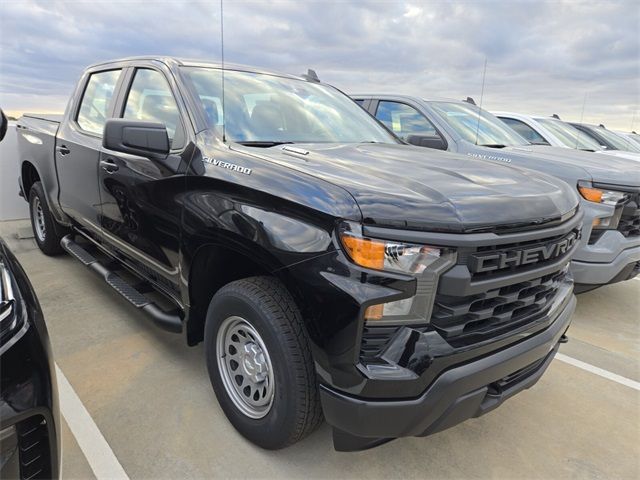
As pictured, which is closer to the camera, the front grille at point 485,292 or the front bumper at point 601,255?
the front grille at point 485,292

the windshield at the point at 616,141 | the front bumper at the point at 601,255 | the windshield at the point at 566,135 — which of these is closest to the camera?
the front bumper at the point at 601,255

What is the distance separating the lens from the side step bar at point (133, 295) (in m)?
2.75

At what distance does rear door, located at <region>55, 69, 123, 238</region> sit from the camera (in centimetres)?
352

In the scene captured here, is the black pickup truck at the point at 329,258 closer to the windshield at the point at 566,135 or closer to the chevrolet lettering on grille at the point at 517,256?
the chevrolet lettering on grille at the point at 517,256

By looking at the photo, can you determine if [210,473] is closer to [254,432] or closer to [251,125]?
[254,432]

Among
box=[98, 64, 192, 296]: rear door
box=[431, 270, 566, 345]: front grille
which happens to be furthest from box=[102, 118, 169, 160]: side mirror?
box=[431, 270, 566, 345]: front grille

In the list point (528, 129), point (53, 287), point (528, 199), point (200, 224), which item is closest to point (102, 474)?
point (200, 224)

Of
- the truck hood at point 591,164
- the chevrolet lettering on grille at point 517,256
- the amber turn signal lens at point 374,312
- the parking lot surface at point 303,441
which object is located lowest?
the parking lot surface at point 303,441

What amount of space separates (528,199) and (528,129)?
567 cm

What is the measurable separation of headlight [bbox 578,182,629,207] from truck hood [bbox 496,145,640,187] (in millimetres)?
79

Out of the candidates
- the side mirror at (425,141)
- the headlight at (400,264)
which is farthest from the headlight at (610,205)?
the headlight at (400,264)

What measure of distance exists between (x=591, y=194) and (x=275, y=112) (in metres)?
2.85

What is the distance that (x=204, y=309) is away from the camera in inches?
102

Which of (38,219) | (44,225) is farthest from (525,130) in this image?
(38,219)
